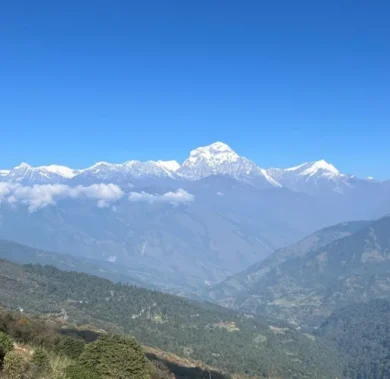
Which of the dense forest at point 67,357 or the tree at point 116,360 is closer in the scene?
the dense forest at point 67,357

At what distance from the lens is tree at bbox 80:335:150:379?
47.9 m

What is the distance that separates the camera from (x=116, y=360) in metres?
49.3

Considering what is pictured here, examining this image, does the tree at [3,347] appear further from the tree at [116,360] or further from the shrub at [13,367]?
the tree at [116,360]

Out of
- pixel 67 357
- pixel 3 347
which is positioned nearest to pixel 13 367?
pixel 3 347

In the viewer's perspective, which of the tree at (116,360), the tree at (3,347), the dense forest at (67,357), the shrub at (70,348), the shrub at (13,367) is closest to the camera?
the shrub at (13,367)

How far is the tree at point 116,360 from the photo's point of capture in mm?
47938

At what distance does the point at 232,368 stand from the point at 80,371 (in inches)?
6430

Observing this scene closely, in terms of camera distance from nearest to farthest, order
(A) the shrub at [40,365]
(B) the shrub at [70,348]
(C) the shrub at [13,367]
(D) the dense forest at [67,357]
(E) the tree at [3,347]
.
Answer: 1. (C) the shrub at [13,367]
2. (D) the dense forest at [67,357]
3. (E) the tree at [3,347]
4. (A) the shrub at [40,365]
5. (B) the shrub at [70,348]

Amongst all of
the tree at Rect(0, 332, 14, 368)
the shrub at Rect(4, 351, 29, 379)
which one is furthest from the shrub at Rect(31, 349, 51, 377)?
the shrub at Rect(4, 351, 29, 379)

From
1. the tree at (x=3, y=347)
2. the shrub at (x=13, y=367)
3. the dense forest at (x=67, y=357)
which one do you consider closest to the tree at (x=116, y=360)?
the dense forest at (x=67, y=357)

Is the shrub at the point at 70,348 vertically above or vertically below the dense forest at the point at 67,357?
below

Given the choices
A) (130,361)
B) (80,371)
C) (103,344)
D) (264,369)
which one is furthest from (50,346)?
(264,369)

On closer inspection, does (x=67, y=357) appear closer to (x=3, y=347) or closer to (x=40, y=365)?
(x=40, y=365)

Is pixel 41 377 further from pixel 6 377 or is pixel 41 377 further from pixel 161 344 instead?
pixel 161 344
